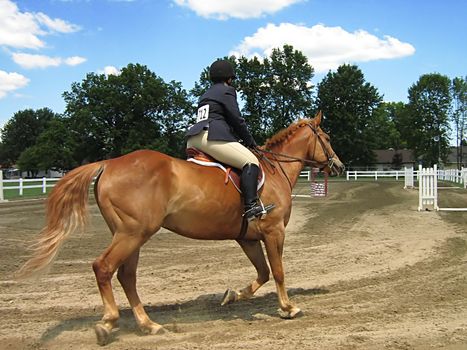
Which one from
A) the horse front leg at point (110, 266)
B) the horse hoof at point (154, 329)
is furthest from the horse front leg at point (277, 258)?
the horse front leg at point (110, 266)

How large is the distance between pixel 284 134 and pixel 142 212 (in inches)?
113

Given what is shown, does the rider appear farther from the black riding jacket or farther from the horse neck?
the horse neck

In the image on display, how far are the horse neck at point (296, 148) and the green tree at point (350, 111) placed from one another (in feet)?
226

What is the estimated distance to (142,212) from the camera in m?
5.07

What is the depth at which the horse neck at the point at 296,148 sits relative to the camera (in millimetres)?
6844

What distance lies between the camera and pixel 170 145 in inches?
2840

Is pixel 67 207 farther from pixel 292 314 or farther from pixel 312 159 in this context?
pixel 312 159

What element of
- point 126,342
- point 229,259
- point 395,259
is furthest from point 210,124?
point 395,259

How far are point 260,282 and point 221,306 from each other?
64 cm

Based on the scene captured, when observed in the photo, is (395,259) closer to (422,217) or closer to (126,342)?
(126,342)

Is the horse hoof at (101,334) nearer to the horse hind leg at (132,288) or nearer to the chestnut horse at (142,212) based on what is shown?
the chestnut horse at (142,212)

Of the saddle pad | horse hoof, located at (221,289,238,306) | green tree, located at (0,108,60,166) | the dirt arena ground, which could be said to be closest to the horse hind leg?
the dirt arena ground

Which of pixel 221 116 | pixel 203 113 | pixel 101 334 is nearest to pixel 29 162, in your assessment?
pixel 203 113

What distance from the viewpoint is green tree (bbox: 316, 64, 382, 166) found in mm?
75250
